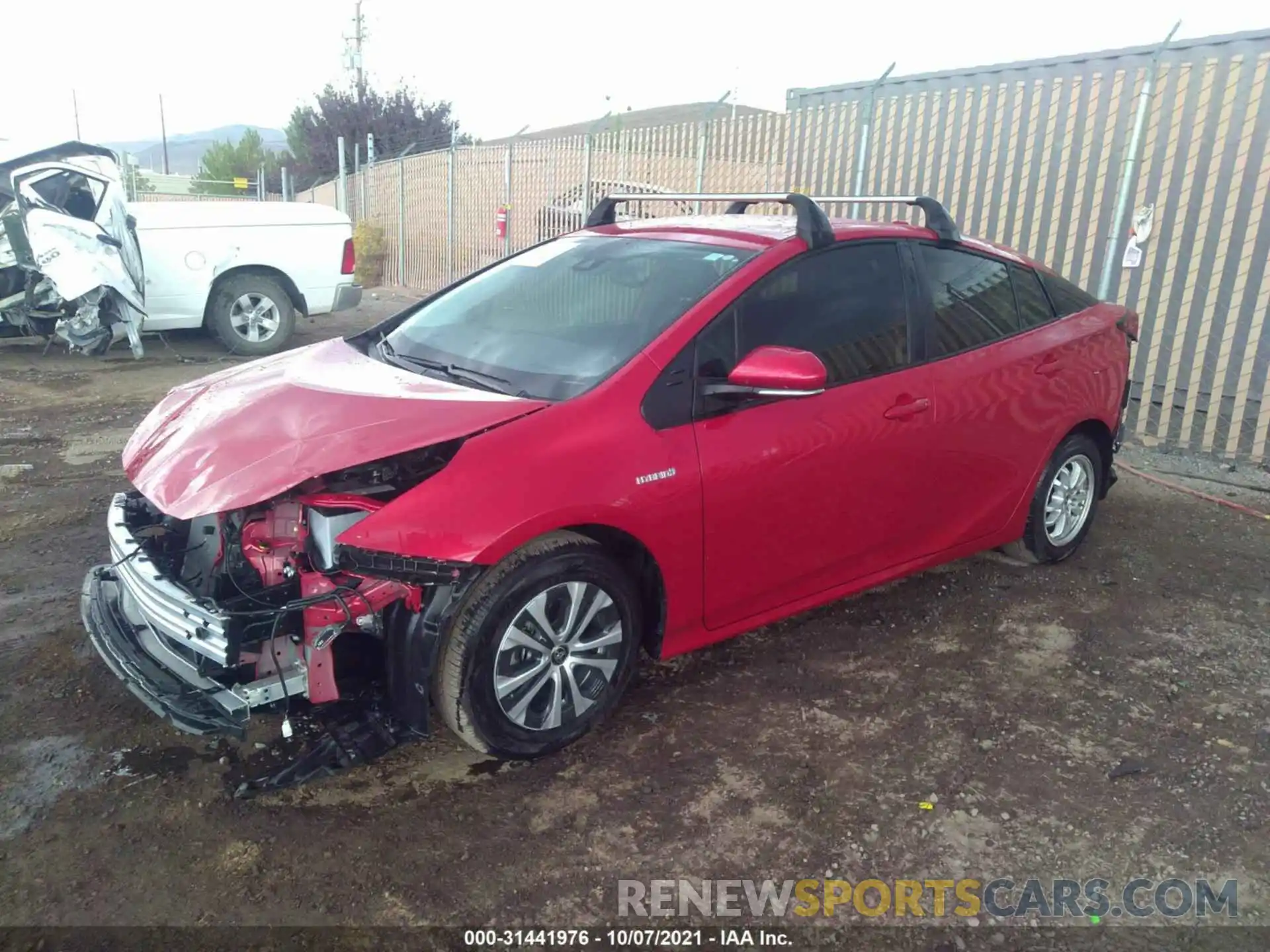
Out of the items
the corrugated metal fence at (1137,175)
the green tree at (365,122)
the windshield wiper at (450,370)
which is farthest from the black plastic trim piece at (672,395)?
the green tree at (365,122)

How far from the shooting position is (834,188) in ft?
30.1

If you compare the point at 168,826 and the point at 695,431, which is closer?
the point at 168,826

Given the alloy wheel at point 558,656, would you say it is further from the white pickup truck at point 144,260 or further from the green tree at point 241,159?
the green tree at point 241,159

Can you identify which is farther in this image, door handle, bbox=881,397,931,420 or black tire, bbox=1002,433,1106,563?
black tire, bbox=1002,433,1106,563

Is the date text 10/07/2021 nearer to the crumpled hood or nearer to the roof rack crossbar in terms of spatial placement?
the crumpled hood

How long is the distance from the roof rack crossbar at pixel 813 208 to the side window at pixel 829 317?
92mm

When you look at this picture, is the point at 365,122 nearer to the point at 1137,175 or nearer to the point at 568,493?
the point at 1137,175

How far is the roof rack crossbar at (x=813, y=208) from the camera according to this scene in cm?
368

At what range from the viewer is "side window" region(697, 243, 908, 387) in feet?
11.0

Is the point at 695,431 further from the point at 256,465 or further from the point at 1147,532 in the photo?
the point at 1147,532

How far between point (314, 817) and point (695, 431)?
1.67m

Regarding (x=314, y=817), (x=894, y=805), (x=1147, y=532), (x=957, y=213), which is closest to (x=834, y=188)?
(x=957, y=213)

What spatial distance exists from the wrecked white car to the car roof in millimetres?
6465

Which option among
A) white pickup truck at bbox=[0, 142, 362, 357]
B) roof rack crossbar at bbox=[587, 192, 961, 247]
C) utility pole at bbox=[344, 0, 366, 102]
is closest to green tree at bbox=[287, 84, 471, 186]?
utility pole at bbox=[344, 0, 366, 102]
